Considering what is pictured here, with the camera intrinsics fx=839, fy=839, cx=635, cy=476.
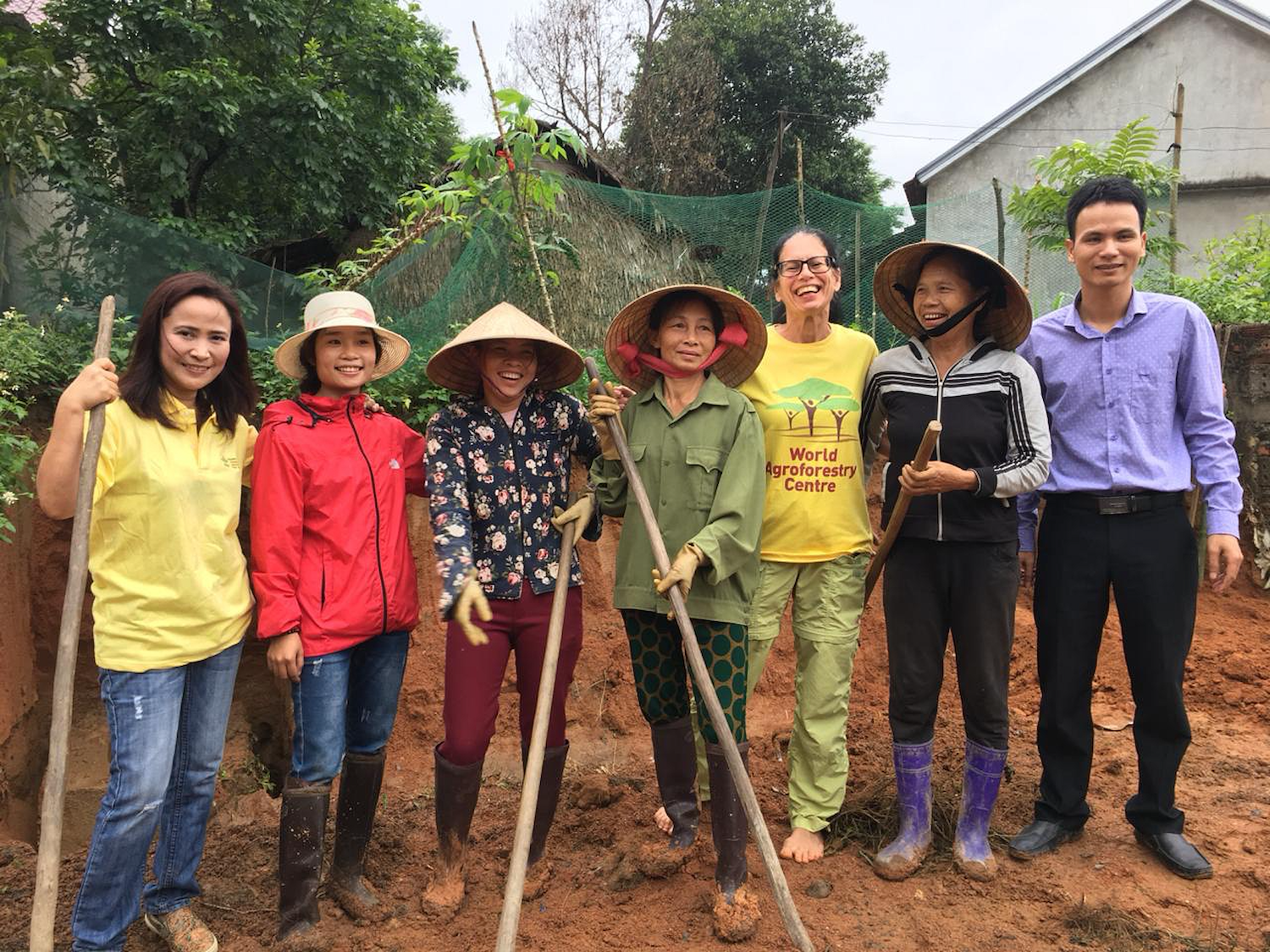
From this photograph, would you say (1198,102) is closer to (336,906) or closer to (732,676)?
(732,676)

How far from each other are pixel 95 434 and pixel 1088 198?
3.33 metres

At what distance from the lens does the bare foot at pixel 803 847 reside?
10.7ft

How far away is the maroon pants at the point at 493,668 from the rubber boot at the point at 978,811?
1549 millimetres

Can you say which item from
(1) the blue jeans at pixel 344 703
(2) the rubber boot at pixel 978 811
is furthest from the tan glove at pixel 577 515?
(2) the rubber boot at pixel 978 811

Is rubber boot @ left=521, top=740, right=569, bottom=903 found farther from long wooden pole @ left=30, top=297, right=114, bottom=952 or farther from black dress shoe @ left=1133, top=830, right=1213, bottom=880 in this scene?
black dress shoe @ left=1133, top=830, right=1213, bottom=880

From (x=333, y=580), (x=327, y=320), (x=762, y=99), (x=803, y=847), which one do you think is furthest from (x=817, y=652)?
(x=762, y=99)

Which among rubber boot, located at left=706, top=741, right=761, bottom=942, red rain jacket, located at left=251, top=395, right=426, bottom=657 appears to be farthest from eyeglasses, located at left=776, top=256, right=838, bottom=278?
rubber boot, located at left=706, top=741, right=761, bottom=942

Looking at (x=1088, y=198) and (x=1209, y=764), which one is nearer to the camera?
(x=1088, y=198)

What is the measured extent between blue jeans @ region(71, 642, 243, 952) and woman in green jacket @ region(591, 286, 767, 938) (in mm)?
1343

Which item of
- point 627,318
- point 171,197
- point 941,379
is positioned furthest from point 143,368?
point 171,197

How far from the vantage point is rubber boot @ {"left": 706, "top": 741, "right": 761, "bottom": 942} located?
109 inches

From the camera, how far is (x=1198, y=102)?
1370cm

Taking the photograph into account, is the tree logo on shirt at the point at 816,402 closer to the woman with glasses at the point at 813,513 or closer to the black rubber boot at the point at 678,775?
the woman with glasses at the point at 813,513

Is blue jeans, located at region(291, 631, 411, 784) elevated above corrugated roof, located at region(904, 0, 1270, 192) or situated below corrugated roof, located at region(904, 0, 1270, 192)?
below
